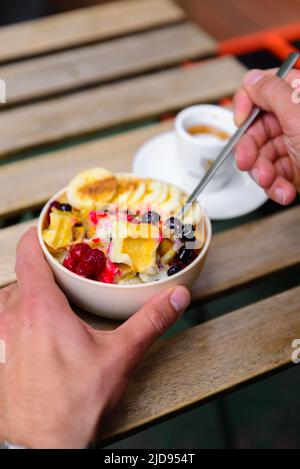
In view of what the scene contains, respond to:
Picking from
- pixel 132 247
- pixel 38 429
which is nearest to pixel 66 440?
pixel 38 429

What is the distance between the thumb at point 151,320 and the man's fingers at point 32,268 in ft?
0.40

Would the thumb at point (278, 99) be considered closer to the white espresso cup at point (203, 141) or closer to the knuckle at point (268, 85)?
the knuckle at point (268, 85)

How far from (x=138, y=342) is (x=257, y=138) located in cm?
55

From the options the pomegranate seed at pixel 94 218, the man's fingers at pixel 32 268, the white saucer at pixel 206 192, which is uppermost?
the pomegranate seed at pixel 94 218

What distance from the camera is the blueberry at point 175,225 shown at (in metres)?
0.74

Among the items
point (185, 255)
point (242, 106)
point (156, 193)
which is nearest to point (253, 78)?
point (242, 106)

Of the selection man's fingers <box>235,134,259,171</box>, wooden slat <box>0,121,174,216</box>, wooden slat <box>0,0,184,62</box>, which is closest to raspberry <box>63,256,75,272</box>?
wooden slat <box>0,121,174,216</box>

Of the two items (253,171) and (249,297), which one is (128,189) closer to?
(253,171)

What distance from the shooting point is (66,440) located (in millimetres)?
585

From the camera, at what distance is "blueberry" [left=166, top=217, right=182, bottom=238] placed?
0.74 m

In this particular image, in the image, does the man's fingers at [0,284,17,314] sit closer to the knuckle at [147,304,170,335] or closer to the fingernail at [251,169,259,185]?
the knuckle at [147,304,170,335]

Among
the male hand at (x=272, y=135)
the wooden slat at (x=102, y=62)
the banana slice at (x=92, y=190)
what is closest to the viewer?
the banana slice at (x=92, y=190)

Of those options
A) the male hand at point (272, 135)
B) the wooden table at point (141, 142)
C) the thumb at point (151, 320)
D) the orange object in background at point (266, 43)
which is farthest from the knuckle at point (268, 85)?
the orange object in background at point (266, 43)

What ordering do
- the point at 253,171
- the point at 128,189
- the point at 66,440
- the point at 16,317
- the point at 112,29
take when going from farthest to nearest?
the point at 112,29 < the point at 253,171 < the point at 128,189 < the point at 16,317 < the point at 66,440
